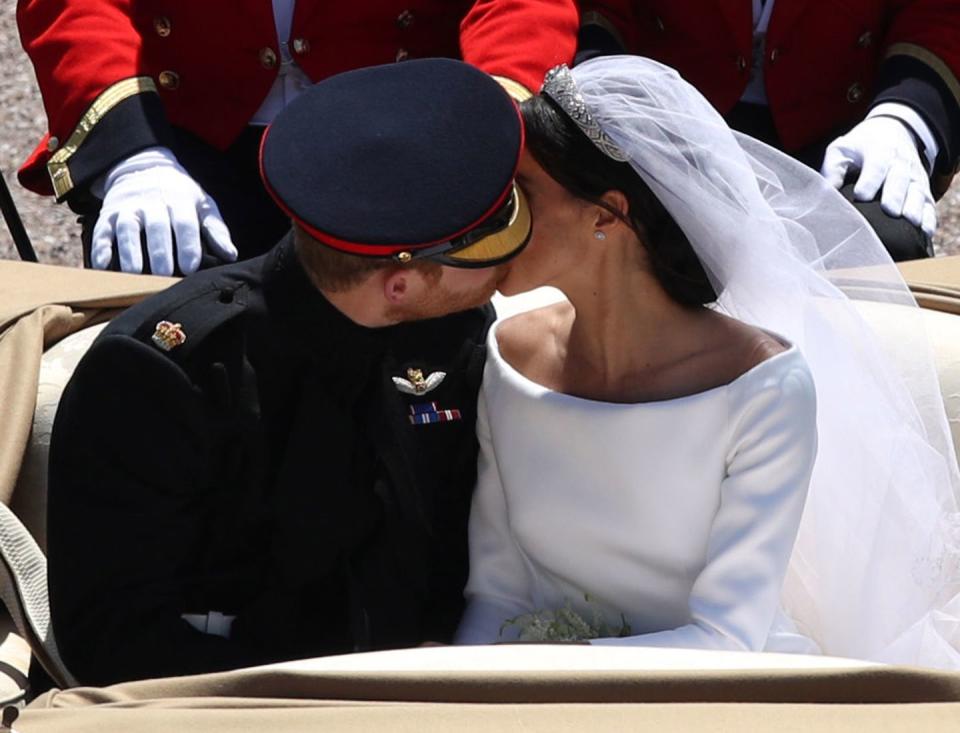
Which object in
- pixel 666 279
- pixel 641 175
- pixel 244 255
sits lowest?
pixel 244 255

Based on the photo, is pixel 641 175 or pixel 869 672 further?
pixel 641 175

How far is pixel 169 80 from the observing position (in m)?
2.50

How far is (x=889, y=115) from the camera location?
97.6 inches

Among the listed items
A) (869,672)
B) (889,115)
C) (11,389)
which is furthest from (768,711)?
(889,115)

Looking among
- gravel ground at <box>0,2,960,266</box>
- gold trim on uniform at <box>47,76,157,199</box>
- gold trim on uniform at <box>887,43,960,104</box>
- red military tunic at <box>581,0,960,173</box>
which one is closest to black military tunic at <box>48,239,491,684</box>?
gold trim on uniform at <box>47,76,157,199</box>

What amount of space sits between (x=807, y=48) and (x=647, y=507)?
1.11 m

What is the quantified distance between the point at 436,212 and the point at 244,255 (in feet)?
3.36

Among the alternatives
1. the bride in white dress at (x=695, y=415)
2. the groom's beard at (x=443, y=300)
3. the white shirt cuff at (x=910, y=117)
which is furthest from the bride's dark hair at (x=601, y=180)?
the white shirt cuff at (x=910, y=117)

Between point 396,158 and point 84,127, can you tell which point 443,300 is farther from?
point 84,127

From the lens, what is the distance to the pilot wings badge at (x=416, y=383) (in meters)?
1.82

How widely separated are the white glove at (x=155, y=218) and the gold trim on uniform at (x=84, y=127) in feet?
0.25

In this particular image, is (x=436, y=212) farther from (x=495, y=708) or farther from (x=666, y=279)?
(x=495, y=708)

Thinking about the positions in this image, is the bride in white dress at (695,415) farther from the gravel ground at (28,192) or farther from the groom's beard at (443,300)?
the gravel ground at (28,192)

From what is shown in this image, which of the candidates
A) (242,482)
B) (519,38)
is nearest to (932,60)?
(519,38)
